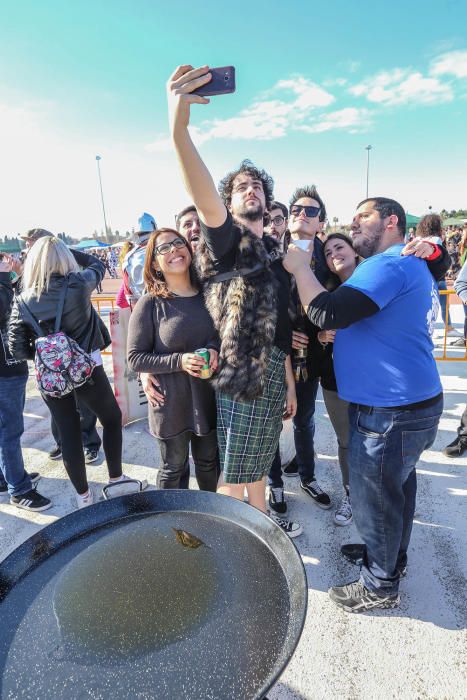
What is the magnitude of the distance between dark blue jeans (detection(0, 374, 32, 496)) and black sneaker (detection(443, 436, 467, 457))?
11.7 ft

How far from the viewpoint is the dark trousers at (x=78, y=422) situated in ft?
8.70

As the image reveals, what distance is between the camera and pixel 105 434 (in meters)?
2.94

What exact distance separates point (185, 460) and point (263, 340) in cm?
99

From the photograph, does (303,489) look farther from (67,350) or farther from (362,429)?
(67,350)

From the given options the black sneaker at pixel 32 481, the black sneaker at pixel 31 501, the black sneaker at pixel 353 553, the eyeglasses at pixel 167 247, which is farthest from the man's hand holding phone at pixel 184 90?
the black sneaker at pixel 32 481

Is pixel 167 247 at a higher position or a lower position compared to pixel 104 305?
higher

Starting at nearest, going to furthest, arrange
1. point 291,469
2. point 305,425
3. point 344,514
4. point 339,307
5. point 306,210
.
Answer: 1. point 339,307
2. point 306,210
3. point 344,514
4. point 305,425
5. point 291,469

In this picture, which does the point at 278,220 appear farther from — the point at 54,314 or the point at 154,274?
the point at 54,314

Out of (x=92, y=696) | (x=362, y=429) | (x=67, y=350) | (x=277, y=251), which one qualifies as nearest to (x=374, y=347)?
(x=362, y=429)

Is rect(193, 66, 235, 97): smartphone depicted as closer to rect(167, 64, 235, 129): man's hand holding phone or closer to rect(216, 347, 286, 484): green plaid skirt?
rect(167, 64, 235, 129): man's hand holding phone

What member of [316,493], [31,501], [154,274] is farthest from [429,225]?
[31,501]

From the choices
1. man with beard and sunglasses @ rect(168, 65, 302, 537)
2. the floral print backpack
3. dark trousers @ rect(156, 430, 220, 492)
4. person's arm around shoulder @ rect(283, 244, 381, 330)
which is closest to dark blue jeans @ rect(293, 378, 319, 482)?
man with beard and sunglasses @ rect(168, 65, 302, 537)

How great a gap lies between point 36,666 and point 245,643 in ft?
1.50

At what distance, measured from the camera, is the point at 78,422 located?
8.95 ft
